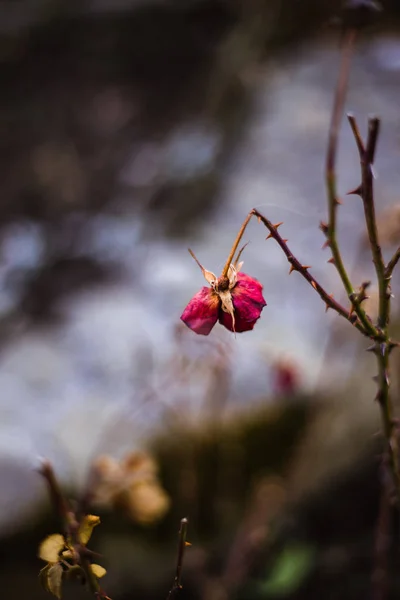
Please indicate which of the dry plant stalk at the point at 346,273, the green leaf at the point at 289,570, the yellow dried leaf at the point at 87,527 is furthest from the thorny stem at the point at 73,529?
the green leaf at the point at 289,570

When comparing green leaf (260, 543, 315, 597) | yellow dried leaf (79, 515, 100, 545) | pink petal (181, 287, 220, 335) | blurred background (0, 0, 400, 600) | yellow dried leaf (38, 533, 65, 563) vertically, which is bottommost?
yellow dried leaf (38, 533, 65, 563)

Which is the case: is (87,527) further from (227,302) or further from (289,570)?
(289,570)

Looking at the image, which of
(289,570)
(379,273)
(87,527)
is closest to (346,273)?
(379,273)

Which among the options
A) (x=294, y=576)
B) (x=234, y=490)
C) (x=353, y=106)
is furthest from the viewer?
(x=353, y=106)

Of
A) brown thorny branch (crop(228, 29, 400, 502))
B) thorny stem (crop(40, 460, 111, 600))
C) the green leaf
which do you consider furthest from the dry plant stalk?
the green leaf

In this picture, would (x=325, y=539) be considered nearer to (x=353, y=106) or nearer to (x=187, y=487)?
(x=187, y=487)

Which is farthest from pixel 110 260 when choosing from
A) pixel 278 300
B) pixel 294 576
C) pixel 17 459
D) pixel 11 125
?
pixel 11 125

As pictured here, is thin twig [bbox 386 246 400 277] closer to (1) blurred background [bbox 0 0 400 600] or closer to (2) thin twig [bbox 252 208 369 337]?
(2) thin twig [bbox 252 208 369 337]
